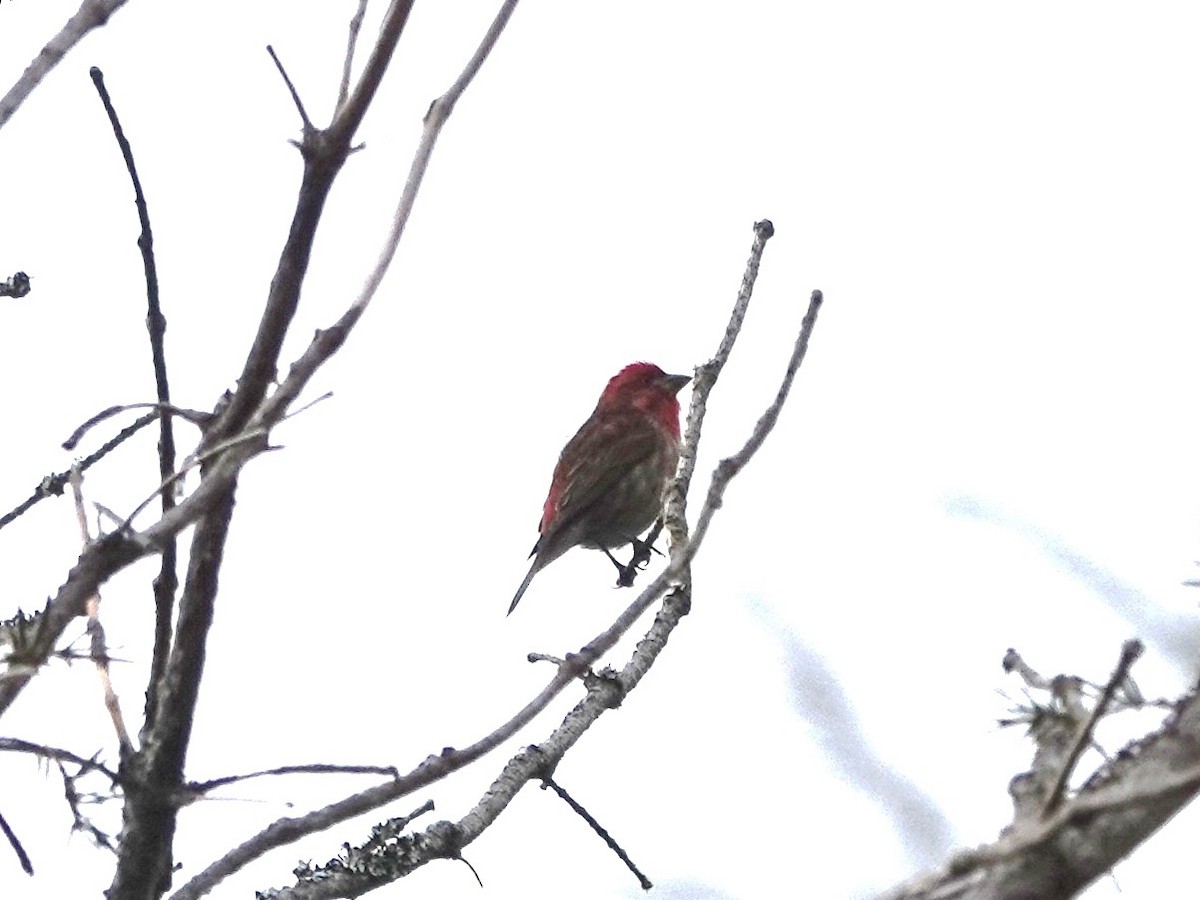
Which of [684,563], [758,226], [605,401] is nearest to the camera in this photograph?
[684,563]

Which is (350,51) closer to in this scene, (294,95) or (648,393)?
(294,95)

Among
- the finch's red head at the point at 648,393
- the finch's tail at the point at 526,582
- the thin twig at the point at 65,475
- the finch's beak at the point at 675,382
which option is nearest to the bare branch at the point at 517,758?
the thin twig at the point at 65,475

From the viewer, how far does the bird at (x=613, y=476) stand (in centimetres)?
976

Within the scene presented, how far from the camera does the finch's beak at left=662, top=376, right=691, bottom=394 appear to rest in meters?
11.2

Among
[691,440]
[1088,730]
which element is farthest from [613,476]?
[1088,730]

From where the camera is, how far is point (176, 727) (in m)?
2.37

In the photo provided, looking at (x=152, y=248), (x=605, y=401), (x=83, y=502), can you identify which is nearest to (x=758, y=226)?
(x=152, y=248)

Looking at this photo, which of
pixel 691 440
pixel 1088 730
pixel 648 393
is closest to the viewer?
pixel 1088 730

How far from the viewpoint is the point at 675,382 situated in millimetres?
11219

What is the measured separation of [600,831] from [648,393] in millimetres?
7090

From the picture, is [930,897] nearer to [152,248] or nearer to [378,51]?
[378,51]

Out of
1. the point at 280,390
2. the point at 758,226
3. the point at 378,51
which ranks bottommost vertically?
the point at 280,390

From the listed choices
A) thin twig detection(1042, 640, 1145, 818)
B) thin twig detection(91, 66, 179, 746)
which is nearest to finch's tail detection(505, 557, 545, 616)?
thin twig detection(91, 66, 179, 746)

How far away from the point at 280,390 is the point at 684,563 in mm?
576
